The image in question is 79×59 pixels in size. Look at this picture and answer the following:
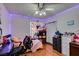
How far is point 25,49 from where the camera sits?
212 centimetres

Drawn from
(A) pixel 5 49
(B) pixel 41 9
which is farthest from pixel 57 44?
(A) pixel 5 49

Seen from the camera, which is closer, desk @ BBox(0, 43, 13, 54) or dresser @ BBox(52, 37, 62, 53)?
desk @ BBox(0, 43, 13, 54)

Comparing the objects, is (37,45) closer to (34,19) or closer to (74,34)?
(34,19)

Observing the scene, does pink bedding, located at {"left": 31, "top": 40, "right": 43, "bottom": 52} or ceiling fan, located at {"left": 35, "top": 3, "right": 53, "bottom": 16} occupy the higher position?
ceiling fan, located at {"left": 35, "top": 3, "right": 53, "bottom": 16}

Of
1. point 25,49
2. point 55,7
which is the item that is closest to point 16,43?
point 25,49

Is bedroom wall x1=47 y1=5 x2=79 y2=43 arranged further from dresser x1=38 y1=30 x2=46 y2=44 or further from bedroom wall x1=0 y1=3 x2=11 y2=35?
bedroom wall x1=0 y1=3 x2=11 y2=35

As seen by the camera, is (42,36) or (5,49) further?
(42,36)

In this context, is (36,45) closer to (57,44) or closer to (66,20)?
(57,44)

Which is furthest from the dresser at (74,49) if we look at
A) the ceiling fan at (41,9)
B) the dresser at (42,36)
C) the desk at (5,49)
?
the desk at (5,49)

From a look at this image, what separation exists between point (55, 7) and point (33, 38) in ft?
2.33

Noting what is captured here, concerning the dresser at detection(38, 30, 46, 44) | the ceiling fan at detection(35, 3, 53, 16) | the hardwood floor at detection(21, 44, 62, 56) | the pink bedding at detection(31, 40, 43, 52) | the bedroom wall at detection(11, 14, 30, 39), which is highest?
the ceiling fan at detection(35, 3, 53, 16)

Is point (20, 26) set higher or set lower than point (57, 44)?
higher

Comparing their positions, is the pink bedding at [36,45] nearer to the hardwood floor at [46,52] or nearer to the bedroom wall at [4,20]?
the hardwood floor at [46,52]

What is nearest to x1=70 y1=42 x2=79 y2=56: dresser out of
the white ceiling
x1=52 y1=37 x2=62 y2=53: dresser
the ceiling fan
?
x1=52 y1=37 x2=62 y2=53: dresser
